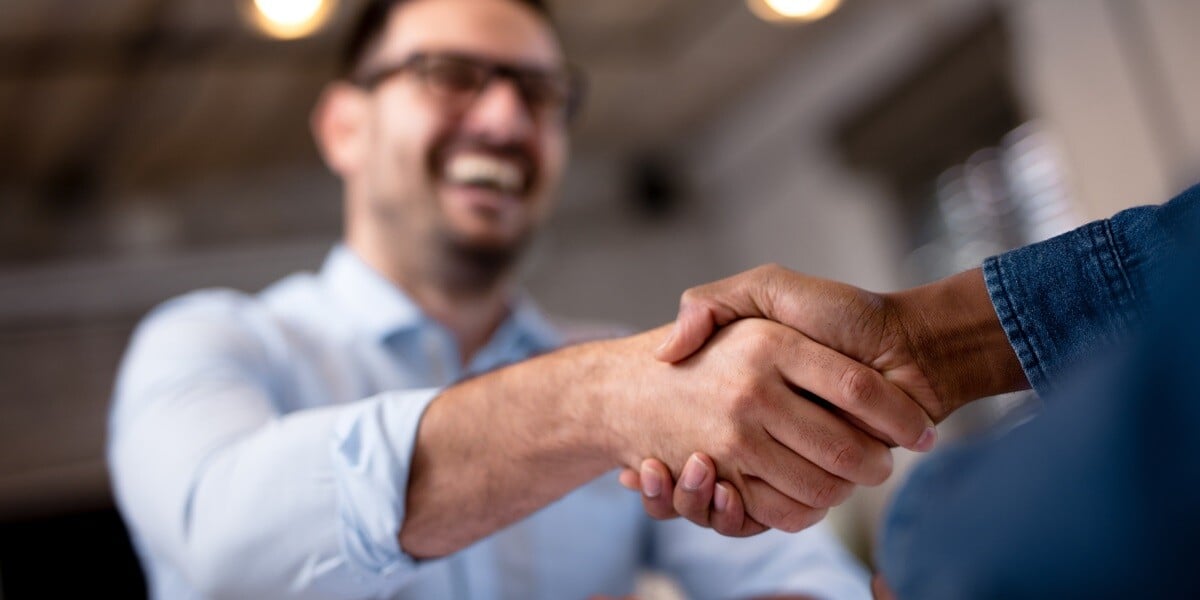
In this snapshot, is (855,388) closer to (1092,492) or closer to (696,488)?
(696,488)

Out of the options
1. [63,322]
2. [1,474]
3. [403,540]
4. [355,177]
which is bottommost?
[1,474]

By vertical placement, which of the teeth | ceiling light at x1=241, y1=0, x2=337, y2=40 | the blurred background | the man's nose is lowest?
the blurred background

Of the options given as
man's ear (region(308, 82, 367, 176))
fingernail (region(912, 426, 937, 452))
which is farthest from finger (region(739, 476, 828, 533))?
man's ear (region(308, 82, 367, 176))

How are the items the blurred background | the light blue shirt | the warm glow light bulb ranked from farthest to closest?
the blurred background
the warm glow light bulb
the light blue shirt

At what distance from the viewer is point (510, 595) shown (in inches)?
52.3

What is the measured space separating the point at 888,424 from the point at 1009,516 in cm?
49

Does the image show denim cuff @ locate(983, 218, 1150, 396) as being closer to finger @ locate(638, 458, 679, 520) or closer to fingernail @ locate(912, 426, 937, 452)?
fingernail @ locate(912, 426, 937, 452)

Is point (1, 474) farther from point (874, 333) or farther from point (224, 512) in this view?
point (874, 333)

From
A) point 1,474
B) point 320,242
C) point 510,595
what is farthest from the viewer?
point 320,242

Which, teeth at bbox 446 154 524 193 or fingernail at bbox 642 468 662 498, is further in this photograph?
teeth at bbox 446 154 524 193

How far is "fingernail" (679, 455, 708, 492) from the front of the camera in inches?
34.7

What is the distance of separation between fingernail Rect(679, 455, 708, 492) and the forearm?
0.23 feet

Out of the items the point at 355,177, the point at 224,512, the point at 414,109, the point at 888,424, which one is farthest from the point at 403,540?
the point at 355,177

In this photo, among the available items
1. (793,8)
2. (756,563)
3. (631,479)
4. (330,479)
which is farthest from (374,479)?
(793,8)
